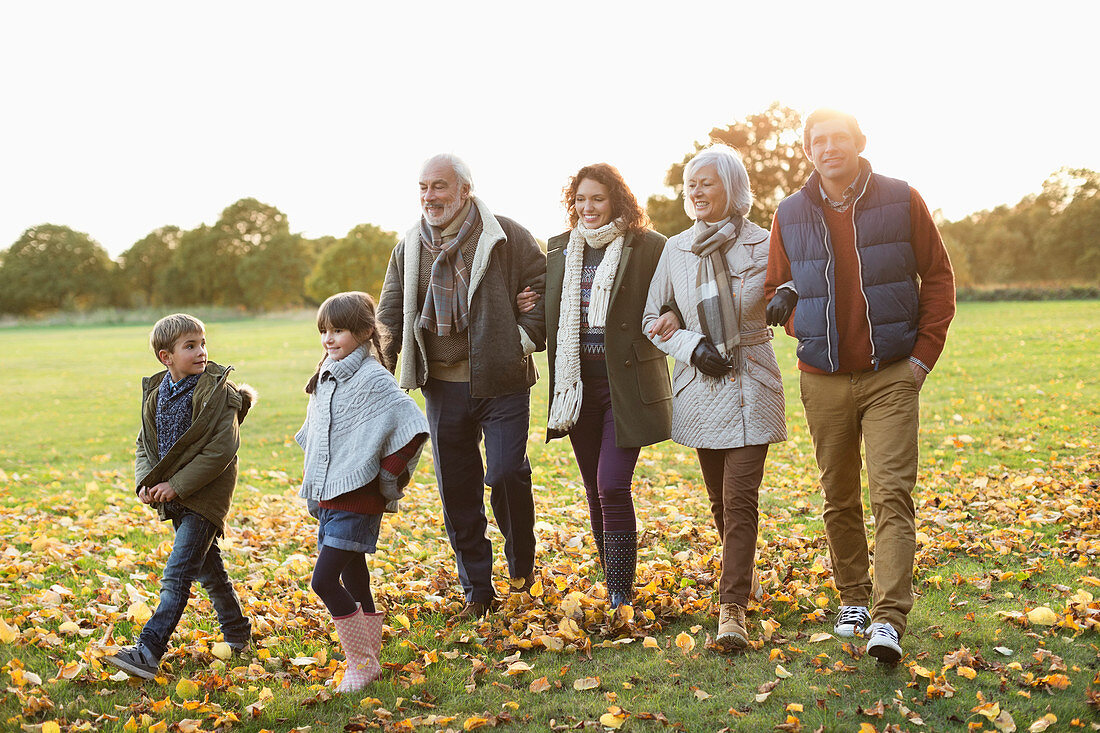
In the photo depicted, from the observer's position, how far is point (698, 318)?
4.45 meters

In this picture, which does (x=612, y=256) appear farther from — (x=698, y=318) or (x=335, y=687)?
(x=335, y=687)

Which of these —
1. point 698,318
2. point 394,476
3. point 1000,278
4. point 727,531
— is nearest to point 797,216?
point 698,318

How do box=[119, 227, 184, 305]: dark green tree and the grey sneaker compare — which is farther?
box=[119, 227, 184, 305]: dark green tree

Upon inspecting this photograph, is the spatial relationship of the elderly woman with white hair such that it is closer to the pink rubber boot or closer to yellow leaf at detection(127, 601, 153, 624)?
the pink rubber boot

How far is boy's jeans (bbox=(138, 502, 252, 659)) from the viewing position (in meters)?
4.22

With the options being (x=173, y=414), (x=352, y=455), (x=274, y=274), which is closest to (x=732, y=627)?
(x=352, y=455)

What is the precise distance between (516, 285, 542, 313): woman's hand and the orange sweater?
1.59 m

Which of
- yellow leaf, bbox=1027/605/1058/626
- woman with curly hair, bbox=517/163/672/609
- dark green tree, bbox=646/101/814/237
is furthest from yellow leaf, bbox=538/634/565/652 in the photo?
dark green tree, bbox=646/101/814/237

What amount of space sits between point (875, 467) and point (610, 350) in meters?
1.40

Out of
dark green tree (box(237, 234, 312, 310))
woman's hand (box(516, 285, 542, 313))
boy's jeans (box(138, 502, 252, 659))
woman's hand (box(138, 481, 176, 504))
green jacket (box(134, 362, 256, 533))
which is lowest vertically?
boy's jeans (box(138, 502, 252, 659))

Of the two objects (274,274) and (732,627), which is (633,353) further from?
(274,274)

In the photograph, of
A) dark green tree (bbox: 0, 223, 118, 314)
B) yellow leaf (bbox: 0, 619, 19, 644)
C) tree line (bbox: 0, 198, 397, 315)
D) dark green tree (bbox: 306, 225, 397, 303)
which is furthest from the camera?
dark green tree (bbox: 0, 223, 118, 314)

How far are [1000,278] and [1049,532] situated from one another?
69520 mm

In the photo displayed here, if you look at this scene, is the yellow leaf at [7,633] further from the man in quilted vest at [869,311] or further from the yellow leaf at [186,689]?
the man in quilted vest at [869,311]
